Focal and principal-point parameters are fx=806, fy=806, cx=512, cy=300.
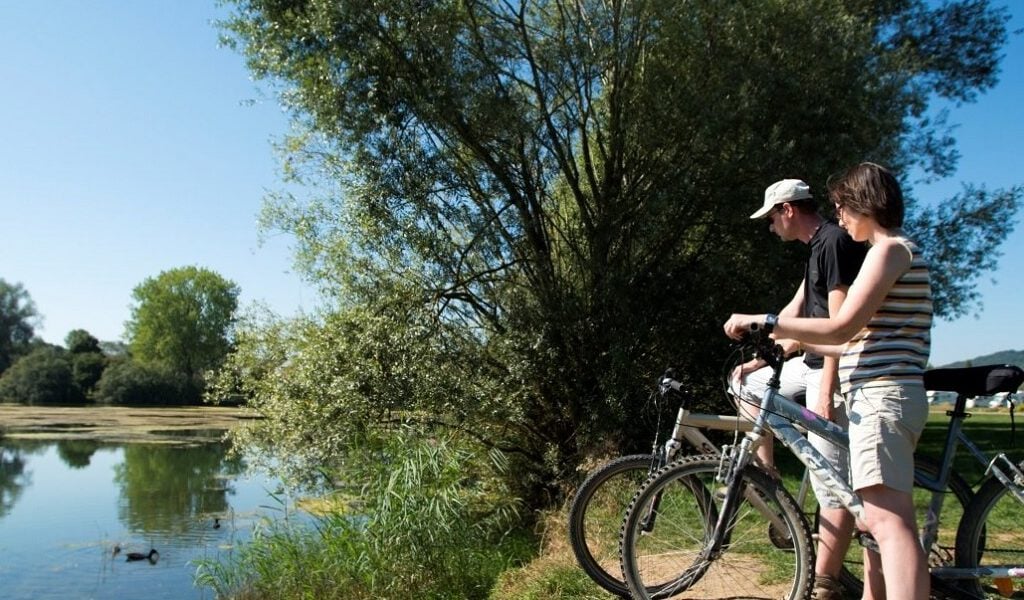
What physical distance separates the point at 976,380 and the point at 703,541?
1252mm

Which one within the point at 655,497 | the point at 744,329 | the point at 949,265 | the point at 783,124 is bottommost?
the point at 655,497

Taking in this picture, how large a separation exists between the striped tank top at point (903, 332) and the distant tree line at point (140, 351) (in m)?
38.4

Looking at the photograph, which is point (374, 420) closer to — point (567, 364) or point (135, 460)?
point (567, 364)

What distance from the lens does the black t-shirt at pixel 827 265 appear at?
10.1 feet

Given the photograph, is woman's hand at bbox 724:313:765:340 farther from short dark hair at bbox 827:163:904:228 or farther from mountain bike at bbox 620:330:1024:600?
short dark hair at bbox 827:163:904:228

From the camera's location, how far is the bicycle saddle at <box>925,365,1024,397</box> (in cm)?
312

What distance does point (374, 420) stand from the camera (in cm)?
958

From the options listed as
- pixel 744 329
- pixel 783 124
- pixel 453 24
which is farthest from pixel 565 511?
pixel 453 24

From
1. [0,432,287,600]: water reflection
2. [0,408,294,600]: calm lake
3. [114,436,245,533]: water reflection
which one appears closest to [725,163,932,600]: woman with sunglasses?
[0,432,287,600]: water reflection

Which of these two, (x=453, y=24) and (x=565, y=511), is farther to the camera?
(x=453, y=24)

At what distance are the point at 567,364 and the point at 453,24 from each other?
443cm

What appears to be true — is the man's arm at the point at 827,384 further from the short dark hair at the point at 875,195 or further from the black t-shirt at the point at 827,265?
the short dark hair at the point at 875,195

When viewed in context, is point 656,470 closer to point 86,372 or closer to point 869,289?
point 869,289

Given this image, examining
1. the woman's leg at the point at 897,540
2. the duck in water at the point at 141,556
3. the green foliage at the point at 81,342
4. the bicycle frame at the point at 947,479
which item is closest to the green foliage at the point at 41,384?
the green foliage at the point at 81,342
